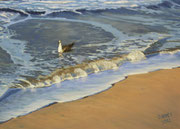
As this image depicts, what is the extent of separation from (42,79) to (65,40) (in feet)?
16.7

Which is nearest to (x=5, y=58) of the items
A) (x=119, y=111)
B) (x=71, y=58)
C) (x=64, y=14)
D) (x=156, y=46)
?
(x=71, y=58)

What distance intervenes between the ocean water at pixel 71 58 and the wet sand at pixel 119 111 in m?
0.42

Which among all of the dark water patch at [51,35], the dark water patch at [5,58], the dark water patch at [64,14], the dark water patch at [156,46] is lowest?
the dark water patch at [156,46]

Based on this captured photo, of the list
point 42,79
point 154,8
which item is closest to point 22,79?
point 42,79

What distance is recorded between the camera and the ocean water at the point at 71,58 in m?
A: 6.32

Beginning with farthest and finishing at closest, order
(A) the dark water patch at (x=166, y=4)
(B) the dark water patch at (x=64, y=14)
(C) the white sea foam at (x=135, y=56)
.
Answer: (A) the dark water patch at (x=166, y=4)
(B) the dark water patch at (x=64, y=14)
(C) the white sea foam at (x=135, y=56)

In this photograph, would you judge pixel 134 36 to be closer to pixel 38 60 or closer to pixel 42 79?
pixel 38 60

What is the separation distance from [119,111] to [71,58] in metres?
4.72

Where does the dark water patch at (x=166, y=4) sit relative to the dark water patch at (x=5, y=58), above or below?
above

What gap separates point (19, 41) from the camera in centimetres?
1195

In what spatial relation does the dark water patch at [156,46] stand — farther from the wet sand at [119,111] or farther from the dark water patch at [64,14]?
the dark water patch at [64,14]

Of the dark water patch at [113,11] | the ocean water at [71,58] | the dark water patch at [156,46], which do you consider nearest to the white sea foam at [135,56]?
the ocean water at [71,58]

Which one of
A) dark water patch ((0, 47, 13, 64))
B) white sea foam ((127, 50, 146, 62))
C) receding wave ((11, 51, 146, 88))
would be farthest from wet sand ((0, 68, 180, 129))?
dark water patch ((0, 47, 13, 64))

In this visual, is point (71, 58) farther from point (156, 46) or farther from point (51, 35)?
point (51, 35)
